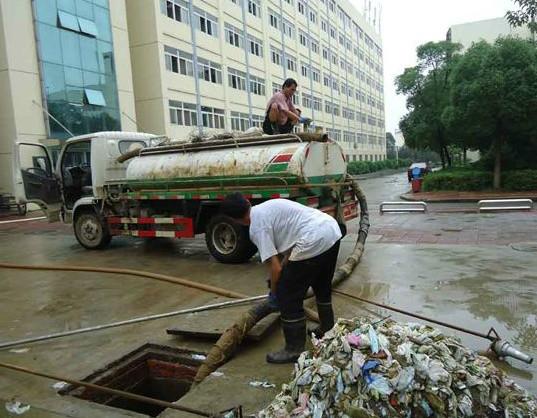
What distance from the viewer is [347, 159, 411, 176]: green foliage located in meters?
49.7

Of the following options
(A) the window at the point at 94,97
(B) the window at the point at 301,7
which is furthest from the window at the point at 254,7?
(A) the window at the point at 94,97

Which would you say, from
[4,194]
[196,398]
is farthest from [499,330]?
[4,194]

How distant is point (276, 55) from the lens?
42.2m

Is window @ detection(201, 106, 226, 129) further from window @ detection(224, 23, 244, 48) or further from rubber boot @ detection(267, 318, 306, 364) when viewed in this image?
rubber boot @ detection(267, 318, 306, 364)

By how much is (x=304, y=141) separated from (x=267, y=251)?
163 inches

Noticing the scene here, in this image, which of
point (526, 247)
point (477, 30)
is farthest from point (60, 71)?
point (477, 30)

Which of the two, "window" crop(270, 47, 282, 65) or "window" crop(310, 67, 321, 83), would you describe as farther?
"window" crop(310, 67, 321, 83)

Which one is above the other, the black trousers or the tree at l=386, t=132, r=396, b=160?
the tree at l=386, t=132, r=396, b=160

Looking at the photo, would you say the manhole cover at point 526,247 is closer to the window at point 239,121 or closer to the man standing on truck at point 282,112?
the man standing on truck at point 282,112

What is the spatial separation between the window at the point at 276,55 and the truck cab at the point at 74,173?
1323 inches

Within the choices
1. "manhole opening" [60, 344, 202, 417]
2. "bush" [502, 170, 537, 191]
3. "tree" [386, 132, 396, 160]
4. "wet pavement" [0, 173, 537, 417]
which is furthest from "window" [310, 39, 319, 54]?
"manhole opening" [60, 344, 202, 417]

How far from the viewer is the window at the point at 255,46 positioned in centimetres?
3775

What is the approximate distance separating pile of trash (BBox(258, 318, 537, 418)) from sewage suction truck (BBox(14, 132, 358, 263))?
4.54 meters

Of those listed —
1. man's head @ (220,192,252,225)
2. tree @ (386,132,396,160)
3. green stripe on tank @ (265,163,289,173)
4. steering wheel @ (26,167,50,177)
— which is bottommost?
man's head @ (220,192,252,225)
